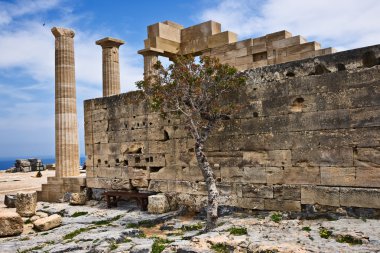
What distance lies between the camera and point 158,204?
1044 cm

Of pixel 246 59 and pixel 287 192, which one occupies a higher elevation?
pixel 246 59

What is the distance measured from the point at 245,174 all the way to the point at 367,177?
2.75m

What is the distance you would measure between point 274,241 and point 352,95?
3398 mm

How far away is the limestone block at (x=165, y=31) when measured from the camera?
17656mm

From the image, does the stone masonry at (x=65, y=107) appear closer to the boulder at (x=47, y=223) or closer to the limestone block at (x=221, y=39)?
the boulder at (x=47, y=223)

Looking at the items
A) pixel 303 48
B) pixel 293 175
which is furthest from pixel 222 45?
pixel 293 175

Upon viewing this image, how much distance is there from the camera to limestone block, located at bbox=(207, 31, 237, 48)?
56.4 ft

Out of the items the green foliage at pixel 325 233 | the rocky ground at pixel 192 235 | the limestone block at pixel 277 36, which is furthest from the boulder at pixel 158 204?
the limestone block at pixel 277 36

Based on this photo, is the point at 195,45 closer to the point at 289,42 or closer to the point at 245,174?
the point at 289,42

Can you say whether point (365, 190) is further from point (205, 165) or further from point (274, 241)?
point (205, 165)

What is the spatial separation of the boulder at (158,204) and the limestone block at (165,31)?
9.34 metres

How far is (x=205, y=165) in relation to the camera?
8.53 metres

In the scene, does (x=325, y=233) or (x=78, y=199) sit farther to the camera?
(x=78, y=199)

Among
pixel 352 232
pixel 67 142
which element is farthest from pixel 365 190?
pixel 67 142
